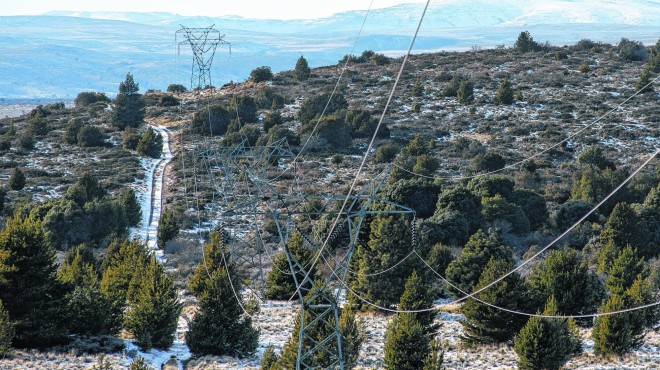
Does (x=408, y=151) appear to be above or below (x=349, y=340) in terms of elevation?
above

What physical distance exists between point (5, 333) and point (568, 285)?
→ 64.0 feet

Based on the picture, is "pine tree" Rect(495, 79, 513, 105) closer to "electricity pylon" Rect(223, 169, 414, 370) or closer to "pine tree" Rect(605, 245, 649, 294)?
"pine tree" Rect(605, 245, 649, 294)

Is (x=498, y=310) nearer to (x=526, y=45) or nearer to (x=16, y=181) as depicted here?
(x=16, y=181)

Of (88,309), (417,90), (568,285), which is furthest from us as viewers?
(417,90)

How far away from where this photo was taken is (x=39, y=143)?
250ft

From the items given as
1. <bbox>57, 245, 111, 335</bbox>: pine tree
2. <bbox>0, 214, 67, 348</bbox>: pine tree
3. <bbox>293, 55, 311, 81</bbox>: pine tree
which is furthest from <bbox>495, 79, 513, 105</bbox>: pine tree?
<bbox>0, 214, 67, 348</bbox>: pine tree

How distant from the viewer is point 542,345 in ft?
85.1

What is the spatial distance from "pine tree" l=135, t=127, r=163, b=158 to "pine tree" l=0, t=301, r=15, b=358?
154 feet

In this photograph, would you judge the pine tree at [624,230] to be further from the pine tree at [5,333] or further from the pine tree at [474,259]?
the pine tree at [5,333]

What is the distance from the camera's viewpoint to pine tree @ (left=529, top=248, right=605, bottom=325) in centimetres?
3092

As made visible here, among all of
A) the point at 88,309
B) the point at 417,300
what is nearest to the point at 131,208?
the point at 88,309

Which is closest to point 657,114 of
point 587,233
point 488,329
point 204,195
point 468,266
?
point 587,233

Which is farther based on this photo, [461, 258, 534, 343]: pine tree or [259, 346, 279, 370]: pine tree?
[461, 258, 534, 343]: pine tree

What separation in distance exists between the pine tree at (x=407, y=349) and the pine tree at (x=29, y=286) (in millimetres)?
10711
